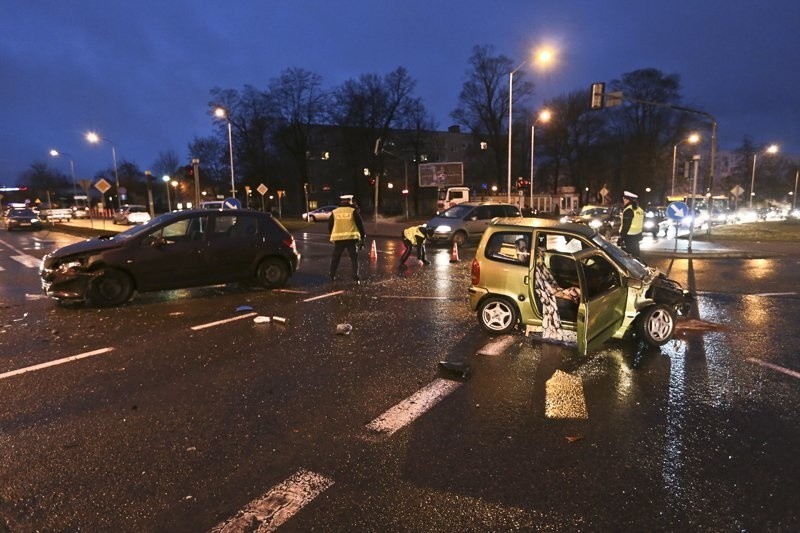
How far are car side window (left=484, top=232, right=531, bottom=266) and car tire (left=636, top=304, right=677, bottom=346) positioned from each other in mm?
1526

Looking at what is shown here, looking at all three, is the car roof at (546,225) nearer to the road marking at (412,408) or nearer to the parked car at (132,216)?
the road marking at (412,408)

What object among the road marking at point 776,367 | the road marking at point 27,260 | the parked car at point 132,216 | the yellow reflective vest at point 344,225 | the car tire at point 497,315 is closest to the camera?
the road marking at point 776,367

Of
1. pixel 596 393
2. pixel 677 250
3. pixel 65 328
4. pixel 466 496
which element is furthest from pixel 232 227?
pixel 677 250

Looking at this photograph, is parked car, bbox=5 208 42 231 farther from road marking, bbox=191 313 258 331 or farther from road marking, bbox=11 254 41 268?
road marking, bbox=191 313 258 331

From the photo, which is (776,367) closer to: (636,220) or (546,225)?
(546,225)

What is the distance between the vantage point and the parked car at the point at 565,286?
6.32 m

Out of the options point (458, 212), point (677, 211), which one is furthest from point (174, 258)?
point (677, 211)

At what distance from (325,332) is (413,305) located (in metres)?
2.19

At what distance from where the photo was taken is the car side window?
6828mm

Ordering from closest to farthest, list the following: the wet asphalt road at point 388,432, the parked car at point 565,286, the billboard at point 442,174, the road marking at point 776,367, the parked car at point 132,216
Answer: the wet asphalt road at point 388,432 < the road marking at point 776,367 < the parked car at point 565,286 < the parked car at point 132,216 < the billboard at point 442,174

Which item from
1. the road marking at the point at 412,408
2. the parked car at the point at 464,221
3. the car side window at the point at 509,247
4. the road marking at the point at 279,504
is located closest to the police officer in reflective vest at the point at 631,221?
the car side window at the point at 509,247

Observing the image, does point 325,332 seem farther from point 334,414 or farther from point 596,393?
point 596,393

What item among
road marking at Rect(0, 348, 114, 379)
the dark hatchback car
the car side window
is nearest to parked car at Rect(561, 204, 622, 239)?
the dark hatchback car

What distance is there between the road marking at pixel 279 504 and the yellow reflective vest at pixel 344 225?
812cm
